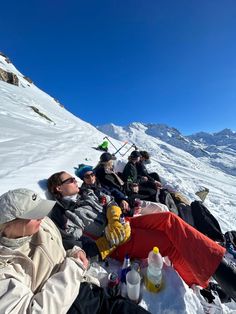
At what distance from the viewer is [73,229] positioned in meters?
3.54

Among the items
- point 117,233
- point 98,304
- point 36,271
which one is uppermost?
point 117,233

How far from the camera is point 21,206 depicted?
2287 millimetres

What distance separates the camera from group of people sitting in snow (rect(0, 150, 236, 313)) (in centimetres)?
214

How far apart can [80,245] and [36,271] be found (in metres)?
1.00

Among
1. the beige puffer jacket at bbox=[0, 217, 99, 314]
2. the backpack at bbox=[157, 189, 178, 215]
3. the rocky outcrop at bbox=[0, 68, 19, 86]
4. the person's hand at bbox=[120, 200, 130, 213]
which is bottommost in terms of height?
the beige puffer jacket at bbox=[0, 217, 99, 314]

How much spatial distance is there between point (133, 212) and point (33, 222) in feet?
8.67

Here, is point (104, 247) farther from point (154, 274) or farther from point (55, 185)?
point (55, 185)

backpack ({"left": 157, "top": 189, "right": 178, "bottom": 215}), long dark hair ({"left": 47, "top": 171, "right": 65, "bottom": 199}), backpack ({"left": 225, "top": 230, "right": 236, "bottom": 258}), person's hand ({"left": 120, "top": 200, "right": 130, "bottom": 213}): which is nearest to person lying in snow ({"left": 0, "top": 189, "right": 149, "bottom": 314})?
long dark hair ({"left": 47, "top": 171, "right": 65, "bottom": 199})

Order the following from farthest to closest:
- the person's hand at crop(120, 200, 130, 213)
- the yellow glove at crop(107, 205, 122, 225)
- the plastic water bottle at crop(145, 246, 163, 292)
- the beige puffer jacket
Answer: the person's hand at crop(120, 200, 130, 213), the yellow glove at crop(107, 205, 122, 225), the plastic water bottle at crop(145, 246, 163, 292), the beige puffer jacket

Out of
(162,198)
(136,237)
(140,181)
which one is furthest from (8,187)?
(140,181)

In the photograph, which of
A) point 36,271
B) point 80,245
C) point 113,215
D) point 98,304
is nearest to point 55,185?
point 113,215

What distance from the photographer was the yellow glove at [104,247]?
344cm

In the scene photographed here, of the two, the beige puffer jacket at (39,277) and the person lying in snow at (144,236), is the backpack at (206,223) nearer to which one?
the person lying in snow at (144,236)

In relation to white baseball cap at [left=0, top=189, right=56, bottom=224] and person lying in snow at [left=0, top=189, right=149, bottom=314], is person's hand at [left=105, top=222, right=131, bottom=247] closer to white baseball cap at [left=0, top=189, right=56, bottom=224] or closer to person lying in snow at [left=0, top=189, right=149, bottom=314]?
person lying in snow at [left=0, top=189, right=149, bottom=314]
